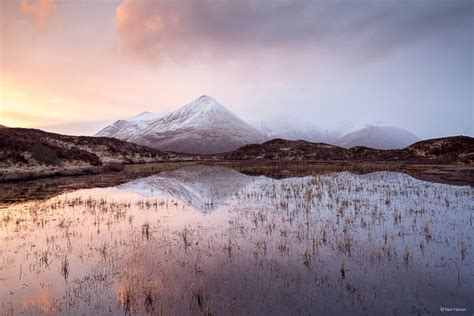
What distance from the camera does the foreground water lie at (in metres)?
6.43

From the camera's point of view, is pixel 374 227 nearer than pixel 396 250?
No

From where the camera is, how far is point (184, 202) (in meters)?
19.1

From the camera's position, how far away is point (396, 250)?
30.7 ft

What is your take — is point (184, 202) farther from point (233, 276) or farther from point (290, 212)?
point (233, 276)

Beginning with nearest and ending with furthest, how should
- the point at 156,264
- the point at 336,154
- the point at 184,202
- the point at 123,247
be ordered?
the point at 156,264
the point at 123,247
the point at 184,202
the point at 336,154

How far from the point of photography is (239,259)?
29.4 feet

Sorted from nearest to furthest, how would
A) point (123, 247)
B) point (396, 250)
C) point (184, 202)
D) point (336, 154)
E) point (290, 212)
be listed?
point (396, 250) < point (123, 247) < point (290, 212) < point (184, 202) < point (336, 154)

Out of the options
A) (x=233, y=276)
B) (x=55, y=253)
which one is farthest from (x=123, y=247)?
(x=233, y=276)

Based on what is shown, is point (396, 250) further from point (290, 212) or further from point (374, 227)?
point (290, 212)

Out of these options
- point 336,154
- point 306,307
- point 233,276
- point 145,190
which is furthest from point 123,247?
point 336,154

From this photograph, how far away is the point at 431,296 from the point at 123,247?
9416 mm

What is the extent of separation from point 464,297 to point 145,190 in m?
22.3

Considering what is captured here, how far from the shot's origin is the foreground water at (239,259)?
21.1 ft

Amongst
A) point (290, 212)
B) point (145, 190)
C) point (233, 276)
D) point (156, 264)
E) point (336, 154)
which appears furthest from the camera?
point (336, 154)
